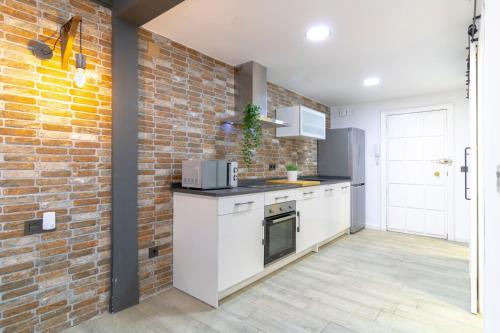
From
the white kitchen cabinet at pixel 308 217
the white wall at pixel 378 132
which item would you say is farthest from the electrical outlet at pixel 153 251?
the white wall at pixel 378 132

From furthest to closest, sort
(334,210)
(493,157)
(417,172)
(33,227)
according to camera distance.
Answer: (417,172) → (334,210) → (33,227) → (493,157)

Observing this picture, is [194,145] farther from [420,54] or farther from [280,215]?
[420,54]

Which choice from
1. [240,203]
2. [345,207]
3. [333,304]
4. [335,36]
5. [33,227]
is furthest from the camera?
[345,207]

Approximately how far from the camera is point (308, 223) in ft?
11.1

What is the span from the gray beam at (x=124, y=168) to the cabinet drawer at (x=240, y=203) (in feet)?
2.52

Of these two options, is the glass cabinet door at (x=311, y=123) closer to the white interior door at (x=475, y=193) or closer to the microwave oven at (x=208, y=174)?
the microwave oven at (x=208, y=174)

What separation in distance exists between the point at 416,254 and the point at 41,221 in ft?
13.8

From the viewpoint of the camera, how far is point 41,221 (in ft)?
5.90

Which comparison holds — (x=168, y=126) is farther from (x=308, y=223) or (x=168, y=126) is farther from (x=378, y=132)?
(x=378, y=132)

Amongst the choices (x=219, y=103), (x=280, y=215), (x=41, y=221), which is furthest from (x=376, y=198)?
(x=41, y=221)

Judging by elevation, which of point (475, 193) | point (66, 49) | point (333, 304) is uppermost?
point (66, 49)

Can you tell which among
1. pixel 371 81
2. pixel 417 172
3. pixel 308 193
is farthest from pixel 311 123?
pixel 417 172

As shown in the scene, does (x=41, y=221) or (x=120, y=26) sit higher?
(x=120, y=26)

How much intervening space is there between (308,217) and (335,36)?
2.10 meters
